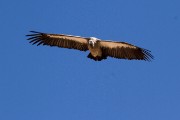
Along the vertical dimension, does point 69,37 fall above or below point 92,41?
above

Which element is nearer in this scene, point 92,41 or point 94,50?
point 92,41

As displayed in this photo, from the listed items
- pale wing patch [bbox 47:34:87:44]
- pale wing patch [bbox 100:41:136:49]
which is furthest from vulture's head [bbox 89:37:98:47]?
pale wing patch [bbox 47:34:87:44]

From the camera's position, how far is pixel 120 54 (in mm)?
18500

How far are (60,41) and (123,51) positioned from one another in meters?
2.70

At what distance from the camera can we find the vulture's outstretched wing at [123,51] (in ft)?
59.8

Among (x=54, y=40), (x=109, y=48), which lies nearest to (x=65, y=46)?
(x=54, y=40)

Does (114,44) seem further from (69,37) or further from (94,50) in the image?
(69,37)

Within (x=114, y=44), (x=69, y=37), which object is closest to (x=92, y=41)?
(x=114, y=44)

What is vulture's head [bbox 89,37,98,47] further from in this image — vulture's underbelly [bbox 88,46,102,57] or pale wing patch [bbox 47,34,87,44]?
pale wing patch [bbox 47,34,87,44]

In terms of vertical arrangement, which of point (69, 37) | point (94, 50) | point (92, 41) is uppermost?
point (69, 37)

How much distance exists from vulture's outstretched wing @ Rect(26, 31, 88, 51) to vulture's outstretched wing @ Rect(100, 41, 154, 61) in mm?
861

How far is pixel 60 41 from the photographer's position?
731 inches

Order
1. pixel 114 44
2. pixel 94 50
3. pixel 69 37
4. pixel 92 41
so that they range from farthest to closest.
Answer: pixel 69 37 → pixel 114 44 → pixel 94 50 → pixel 92 41

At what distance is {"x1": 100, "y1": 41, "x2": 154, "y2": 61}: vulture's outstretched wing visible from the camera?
1822 cm
